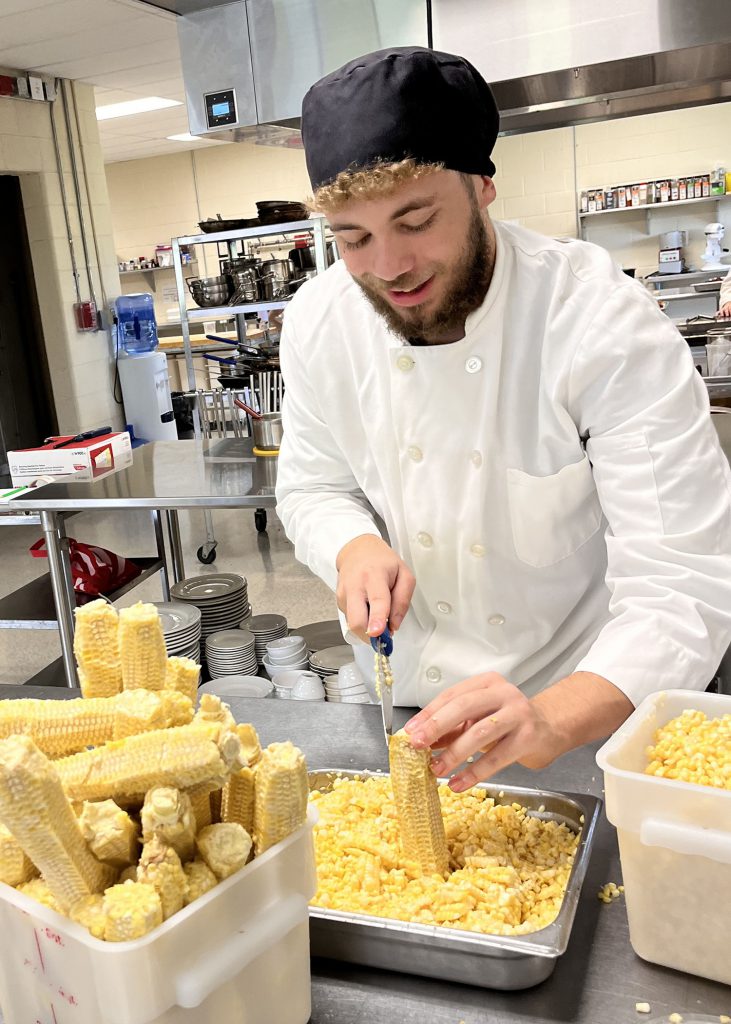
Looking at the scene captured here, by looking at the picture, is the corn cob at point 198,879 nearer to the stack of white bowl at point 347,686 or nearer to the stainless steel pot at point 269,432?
the stack of white bowl at point 347,686

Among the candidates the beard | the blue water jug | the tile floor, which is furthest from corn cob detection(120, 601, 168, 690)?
the blue water jug

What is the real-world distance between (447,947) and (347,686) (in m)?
1.74

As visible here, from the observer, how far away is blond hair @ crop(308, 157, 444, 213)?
119 cm

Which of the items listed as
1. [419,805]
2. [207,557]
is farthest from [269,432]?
[419,805]

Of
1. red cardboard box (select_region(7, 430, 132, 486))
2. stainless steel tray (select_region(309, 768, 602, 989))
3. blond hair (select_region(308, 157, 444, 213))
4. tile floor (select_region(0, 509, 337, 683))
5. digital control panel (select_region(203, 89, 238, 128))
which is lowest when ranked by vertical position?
tile floor (select_region(0, 509, 337, 683))

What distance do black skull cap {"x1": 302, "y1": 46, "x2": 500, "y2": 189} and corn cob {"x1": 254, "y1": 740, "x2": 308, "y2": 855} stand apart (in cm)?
81

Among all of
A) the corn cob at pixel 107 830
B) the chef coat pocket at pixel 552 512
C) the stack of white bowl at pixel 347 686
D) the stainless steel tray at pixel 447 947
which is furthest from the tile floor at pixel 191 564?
the corn cob at pixel 107 830

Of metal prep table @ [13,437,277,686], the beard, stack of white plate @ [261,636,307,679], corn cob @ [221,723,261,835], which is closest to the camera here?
corn cob @ [221,723,261,835]

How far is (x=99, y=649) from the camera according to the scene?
0.88m

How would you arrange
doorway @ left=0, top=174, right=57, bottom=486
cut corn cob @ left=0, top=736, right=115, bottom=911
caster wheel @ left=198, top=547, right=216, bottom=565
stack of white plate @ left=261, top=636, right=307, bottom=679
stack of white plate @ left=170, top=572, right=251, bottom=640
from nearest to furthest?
cut corn cob @ left=0, top=736, right=115, bottom=911
stack of white plate @ left=261, top=636, right=307, bottom=679
stack of white plate @ left=170, top=572, right=251, bottom=640
caster wheel @ left=198, top=547, right=216, bottom=565
doorway @ left=0, top=174, right=57, bottom=486

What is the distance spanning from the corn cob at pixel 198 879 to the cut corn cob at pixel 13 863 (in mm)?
136

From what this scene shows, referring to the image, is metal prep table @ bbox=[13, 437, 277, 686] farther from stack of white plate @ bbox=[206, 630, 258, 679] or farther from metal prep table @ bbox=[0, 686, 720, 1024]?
metal prep table @ bbox=[0, 686, 720, 1024]

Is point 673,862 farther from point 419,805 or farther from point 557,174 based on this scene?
point 557,174

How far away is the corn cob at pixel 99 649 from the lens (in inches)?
34.7
